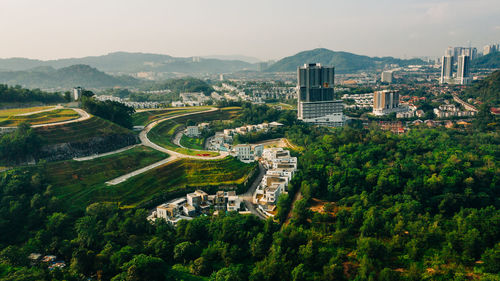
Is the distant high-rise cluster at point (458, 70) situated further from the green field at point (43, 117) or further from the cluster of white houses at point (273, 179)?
the green field at point (43, 117)

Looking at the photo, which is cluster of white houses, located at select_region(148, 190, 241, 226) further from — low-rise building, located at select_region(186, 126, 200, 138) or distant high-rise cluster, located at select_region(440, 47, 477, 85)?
distant high-rise cluster, located at select_region(440, 47, 477, 85)

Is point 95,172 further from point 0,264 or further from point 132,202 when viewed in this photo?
point 0,264

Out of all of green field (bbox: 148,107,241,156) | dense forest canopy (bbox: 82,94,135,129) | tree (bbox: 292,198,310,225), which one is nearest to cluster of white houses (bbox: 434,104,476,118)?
green field (bbox: 148,107,241,156)

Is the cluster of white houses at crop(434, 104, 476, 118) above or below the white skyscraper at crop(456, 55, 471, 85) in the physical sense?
below

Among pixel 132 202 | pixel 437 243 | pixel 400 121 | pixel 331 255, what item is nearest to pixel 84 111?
pixel 132 202

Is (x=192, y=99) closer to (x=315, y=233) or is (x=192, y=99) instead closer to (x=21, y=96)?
(x=21, y=96)
